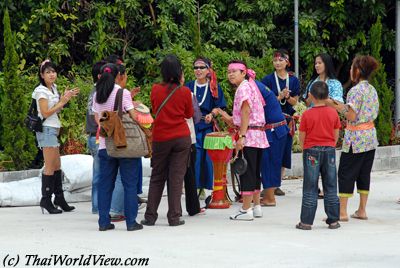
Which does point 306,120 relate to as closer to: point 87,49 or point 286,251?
point 286,251

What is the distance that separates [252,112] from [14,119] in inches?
159

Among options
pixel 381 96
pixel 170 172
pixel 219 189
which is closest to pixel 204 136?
pixel 219 189

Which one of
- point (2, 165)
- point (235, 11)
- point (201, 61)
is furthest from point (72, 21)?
point (201, 61)

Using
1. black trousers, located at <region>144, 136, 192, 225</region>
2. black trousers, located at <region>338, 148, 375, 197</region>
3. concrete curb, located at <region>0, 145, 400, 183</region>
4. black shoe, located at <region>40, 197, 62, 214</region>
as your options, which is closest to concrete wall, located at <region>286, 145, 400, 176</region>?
concrete curb, located at <region>0, 145, 400, 183</region>

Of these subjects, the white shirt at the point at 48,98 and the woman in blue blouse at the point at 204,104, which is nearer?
the white shirt at the point at 48,98

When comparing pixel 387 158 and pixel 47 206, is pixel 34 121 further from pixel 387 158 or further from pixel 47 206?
pixel 387 158

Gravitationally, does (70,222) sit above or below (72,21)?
below

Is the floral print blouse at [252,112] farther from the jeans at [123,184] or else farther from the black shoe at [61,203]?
the black shoe at [61,203]

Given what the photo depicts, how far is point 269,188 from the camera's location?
10789 millimetres

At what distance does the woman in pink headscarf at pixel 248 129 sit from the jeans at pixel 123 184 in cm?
125

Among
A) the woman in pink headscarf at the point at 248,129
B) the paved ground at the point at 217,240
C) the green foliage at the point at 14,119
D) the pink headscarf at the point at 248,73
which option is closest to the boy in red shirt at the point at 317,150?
the paved ground at the point at 217,240

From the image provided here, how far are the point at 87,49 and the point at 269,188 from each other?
588 centimetres

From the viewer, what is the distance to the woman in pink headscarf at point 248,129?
9.66m

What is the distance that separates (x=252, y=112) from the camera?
32.4ft
